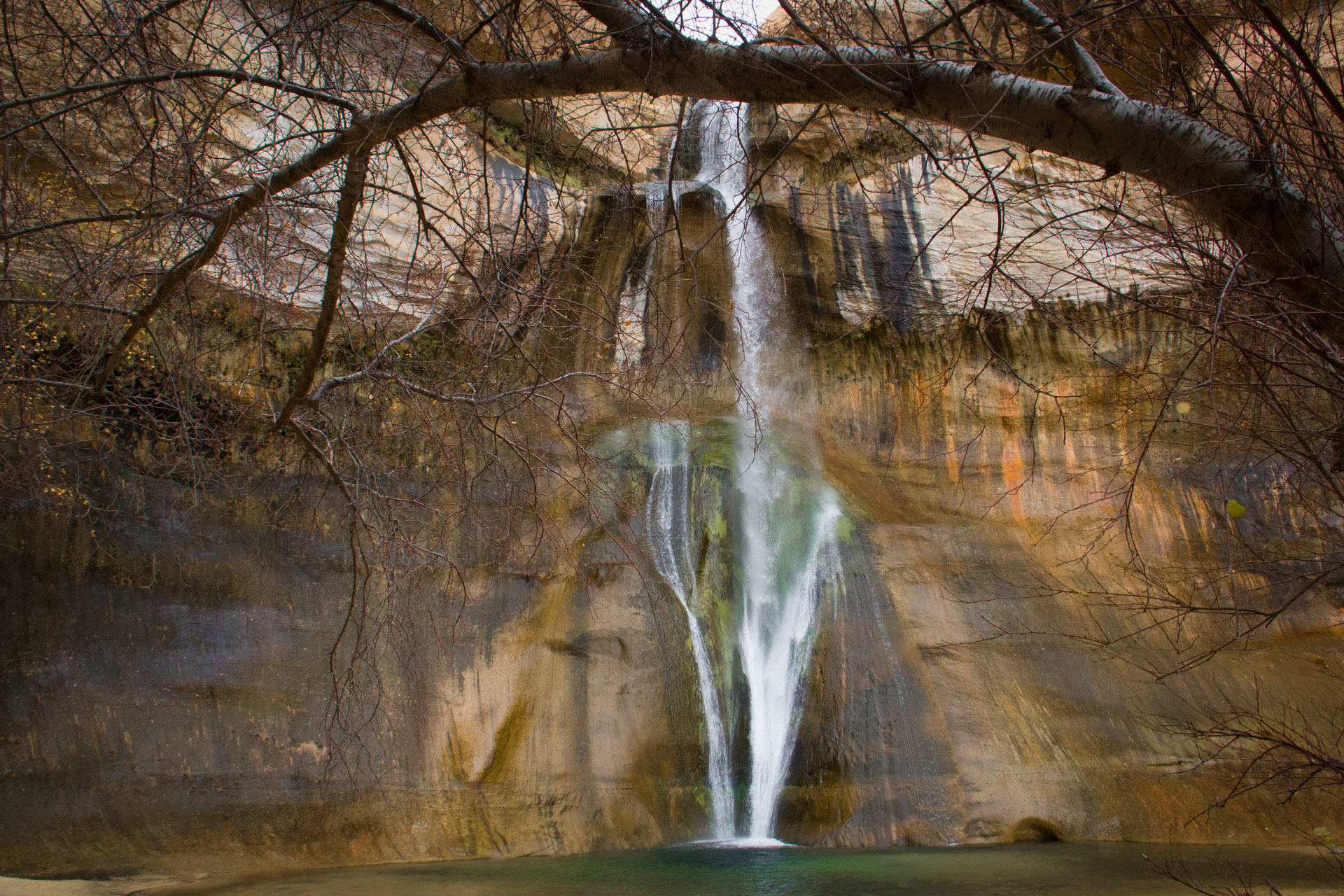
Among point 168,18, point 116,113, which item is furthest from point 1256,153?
point 116,113

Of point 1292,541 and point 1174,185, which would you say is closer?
point 1174,185

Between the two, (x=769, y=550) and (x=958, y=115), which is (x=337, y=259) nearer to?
(x=958, y=115)

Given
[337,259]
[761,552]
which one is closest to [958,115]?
[337,259]

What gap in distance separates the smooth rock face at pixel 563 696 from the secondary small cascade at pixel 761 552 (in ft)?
0.53

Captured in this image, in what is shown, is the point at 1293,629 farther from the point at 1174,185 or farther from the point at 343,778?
the point at 343,778


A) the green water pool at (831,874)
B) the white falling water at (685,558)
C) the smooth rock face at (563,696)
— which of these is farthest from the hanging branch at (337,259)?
the white falling water at (685,558)

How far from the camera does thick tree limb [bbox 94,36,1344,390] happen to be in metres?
2.65

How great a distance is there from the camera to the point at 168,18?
3.58m

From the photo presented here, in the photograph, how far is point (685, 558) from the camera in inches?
368

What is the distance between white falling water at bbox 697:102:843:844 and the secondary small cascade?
10 millimetres

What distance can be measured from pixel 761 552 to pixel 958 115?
6.96 meters

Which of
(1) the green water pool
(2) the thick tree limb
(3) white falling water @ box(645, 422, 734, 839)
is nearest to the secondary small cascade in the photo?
(3) white falling water @ box(645, 422, 734, 839)

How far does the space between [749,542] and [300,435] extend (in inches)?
238

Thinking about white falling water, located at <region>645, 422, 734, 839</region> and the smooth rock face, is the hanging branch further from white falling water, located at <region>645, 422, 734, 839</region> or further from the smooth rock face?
white falling water, located at <region>645, 422, 734, 839</region>
